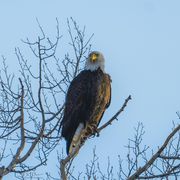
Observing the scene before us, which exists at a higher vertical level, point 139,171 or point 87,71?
point 87,71

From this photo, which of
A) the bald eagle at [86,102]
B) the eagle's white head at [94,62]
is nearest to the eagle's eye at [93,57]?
the eagle's white head at [94,62]

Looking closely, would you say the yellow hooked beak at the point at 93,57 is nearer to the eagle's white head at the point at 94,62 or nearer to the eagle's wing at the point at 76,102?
the eagle's white head at the point at 94,62

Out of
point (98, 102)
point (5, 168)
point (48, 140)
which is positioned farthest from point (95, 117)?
point (5, 168)

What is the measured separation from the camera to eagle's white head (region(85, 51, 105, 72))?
824 cm

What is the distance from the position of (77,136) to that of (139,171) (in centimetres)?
261

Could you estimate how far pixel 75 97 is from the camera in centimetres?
789

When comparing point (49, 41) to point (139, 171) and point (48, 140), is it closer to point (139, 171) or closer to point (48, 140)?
point (48, 140)

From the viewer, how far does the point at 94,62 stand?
8.29m

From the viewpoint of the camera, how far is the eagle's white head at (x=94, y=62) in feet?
27.0

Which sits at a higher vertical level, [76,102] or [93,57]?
[93,57]

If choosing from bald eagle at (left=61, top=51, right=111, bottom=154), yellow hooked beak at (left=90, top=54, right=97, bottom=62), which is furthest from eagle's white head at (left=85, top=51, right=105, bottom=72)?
bald eagle at (left=61, top=51, right=111, bottom=154)

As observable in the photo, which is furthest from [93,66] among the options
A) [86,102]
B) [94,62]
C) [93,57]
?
[86,102]

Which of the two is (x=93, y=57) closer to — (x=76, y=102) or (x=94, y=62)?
(x=94, y=62)

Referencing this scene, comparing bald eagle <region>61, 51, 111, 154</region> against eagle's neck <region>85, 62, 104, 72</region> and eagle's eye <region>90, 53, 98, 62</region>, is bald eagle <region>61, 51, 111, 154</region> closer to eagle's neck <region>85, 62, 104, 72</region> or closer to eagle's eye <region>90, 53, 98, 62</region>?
eagle's neck <region>85, 62, 104, 72</region>
